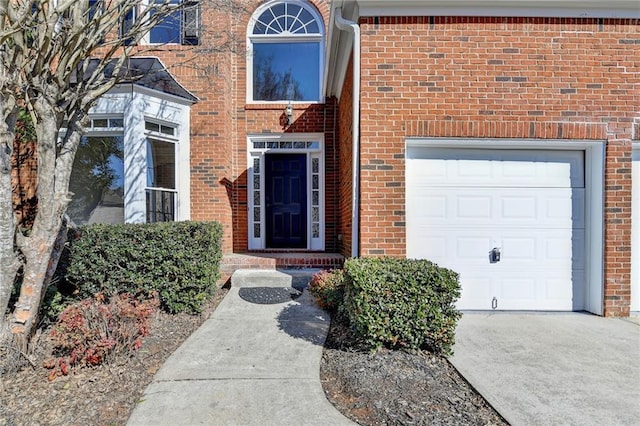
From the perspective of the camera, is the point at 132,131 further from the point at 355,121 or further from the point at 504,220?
the point at 504,220

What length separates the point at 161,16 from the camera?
4.25m

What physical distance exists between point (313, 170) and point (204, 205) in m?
2.34

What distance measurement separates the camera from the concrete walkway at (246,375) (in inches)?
96.0

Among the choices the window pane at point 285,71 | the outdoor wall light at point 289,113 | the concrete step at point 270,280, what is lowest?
the concrete step at point 270,280

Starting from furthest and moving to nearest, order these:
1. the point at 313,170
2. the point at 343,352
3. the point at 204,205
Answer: the point at 313,170 → the point at 204,205 → the point at 343,352

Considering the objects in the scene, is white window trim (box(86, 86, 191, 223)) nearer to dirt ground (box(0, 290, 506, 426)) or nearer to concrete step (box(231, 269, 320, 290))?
concrete step (box(231, 269, 320, 290))

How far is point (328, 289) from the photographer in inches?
178

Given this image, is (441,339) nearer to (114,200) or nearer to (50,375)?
(50,375)

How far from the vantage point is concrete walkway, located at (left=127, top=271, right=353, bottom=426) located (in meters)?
2.44

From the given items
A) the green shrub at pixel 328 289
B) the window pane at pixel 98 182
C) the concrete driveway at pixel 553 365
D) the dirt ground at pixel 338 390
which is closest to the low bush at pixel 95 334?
the dirt ground at pixel 338 390

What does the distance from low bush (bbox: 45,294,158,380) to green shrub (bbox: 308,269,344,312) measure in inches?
82.6

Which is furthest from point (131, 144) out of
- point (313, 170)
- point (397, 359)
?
point (397, 359)

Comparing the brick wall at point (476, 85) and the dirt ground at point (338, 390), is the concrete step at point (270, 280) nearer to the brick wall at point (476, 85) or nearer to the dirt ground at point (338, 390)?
the brick wall at point (476, 85)

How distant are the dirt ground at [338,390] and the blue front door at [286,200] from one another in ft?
13.0
